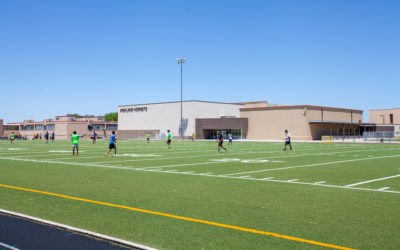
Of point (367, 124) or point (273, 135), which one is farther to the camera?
point (367, 124)

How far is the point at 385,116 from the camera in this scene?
103938 mm

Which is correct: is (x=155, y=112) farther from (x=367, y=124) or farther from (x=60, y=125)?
(x=367, y=124)

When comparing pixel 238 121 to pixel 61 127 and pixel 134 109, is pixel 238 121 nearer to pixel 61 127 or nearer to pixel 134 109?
pixel 134 109

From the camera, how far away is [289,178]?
12.9 m

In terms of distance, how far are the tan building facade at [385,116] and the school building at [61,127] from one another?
72832mm

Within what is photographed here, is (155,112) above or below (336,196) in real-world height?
above

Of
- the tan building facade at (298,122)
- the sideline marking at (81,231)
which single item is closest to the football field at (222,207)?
the sideline marking at (81,231)

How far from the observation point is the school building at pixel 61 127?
102 metres

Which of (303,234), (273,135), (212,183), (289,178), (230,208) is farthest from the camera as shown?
(273,135)

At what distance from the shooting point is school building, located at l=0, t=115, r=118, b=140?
102125 millimetres

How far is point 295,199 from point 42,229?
17.9ft

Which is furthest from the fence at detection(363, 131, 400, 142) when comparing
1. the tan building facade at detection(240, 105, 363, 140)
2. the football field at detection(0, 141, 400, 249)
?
the football field at detection(0, 141, 400, 249)

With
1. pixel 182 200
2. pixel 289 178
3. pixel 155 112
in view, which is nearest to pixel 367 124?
pixel 155 112

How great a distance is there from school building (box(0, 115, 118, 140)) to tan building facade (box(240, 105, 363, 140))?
39.7m
